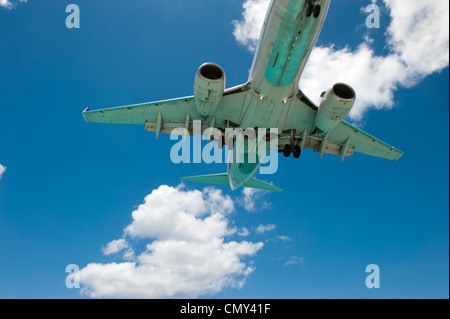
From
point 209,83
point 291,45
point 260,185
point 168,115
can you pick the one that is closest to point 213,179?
point 260,185

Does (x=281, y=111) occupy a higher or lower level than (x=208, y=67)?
lower

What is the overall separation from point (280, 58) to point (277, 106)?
287 cm

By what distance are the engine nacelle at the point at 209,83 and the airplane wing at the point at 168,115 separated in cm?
249

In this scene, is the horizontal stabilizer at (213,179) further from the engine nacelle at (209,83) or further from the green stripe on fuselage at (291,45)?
the green stripe on fuselage at (291,45)

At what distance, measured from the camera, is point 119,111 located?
1536cm

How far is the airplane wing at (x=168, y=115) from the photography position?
15.2 meters

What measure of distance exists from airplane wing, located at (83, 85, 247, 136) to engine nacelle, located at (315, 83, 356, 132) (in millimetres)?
4191

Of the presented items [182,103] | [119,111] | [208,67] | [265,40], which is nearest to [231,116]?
[182,103]

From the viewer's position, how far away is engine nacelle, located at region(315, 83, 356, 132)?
1249 centimetres

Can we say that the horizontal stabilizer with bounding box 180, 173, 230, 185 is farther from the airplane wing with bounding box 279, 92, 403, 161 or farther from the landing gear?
the landing gear

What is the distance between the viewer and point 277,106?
45.3ft

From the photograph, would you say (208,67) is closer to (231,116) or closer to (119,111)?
(231,116)

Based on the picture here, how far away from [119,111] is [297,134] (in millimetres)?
10323

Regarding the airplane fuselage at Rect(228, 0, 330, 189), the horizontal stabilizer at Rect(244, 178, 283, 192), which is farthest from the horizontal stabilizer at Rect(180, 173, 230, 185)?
the airplane fuselage at Rect(228, 0, 330, 189)
